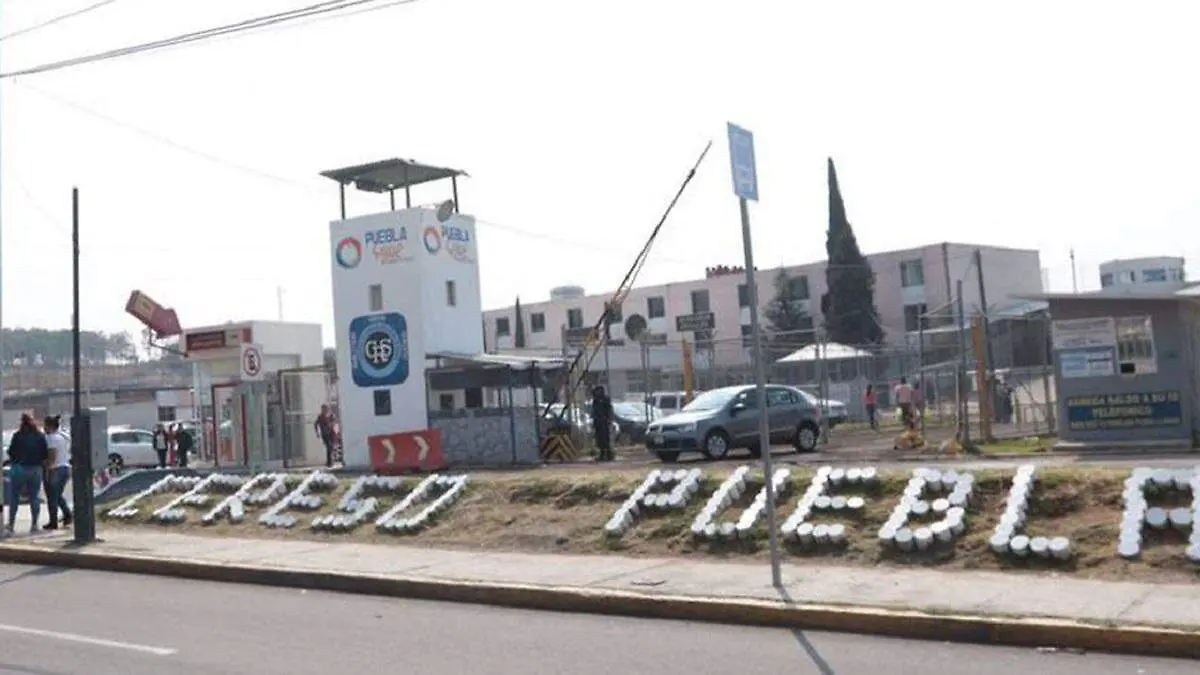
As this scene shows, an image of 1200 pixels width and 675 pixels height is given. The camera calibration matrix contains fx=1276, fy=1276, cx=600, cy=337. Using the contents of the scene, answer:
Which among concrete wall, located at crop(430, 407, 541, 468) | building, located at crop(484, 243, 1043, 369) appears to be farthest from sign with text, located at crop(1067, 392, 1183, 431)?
building, located at crop(484, 243, 1043, 369)

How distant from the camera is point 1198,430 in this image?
67.2ft

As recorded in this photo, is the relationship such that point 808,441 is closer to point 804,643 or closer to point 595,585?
point 595,585

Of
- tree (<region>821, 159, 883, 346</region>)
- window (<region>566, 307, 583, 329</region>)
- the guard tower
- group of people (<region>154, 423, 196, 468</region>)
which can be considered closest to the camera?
the guard tower

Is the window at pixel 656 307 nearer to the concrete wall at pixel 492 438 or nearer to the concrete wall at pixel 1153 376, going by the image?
the concrete wall at pixel 492 438

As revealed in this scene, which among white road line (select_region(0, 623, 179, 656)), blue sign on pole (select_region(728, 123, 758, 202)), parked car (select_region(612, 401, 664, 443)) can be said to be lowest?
white road line (select_region(0, 623, 179, 656))

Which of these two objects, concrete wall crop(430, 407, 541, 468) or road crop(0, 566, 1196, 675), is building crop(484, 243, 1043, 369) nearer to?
concrete wall crop(430, 407, 541, 468)

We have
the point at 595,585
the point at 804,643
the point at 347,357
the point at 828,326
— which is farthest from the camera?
the point at 828,326

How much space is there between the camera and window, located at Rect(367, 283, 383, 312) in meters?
30.5

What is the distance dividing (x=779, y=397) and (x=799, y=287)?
48.0m

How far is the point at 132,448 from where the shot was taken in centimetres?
4350

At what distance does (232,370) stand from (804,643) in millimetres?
29779

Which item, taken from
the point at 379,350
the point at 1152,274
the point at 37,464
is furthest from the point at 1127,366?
the point at 1152,274

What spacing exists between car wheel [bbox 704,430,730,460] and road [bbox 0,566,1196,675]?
13228 millimetres

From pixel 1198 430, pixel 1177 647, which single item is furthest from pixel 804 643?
pixel 1198 430
